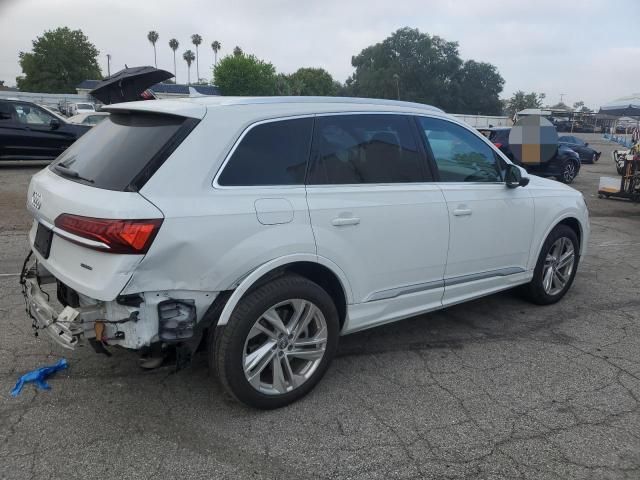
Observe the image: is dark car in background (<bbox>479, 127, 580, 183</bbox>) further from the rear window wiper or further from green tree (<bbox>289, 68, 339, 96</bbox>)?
green tree (<bbox>289, 68, 339, 96</bbox>)

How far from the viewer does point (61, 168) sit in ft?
10.8

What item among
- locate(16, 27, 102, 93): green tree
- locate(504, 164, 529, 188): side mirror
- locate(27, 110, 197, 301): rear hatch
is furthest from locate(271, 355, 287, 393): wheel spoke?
locate(16, 27, 102, 93): green tree

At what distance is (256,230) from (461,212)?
1721mm

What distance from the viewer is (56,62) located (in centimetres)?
7831

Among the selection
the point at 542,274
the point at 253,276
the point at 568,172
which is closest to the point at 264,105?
the point at 253,276

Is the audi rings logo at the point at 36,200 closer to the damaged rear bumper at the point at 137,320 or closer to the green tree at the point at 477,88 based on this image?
the damaged rear bumper at the point at 137,320

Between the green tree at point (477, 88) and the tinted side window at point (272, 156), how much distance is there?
320 ft

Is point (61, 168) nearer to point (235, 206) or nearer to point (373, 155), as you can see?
point (235, 206)

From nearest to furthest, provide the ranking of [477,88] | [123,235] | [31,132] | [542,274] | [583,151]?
[123,235], [542,274], [31,132], [583,151], [477,88]

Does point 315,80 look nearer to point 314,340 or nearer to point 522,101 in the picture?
point 522,101

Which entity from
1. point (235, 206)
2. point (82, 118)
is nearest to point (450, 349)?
point (235, 206)

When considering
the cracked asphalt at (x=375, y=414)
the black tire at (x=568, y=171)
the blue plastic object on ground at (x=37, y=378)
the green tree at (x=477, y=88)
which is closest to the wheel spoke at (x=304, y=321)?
the cracked asphalt at (x=375, y=414)

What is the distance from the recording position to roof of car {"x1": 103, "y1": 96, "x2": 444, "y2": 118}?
3.02 meters

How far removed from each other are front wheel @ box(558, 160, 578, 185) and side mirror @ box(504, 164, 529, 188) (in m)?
13.7
